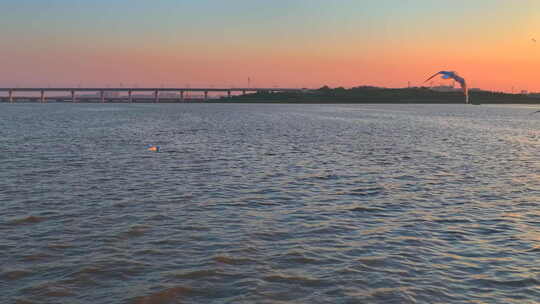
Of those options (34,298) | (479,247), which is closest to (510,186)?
(479,247)

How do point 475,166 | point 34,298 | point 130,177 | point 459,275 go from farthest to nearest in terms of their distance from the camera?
1. point 475,166
2. point 130,177
3. point 459,275
4. point 34,298

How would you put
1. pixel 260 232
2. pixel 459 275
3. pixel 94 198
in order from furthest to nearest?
pixel 94 198
pixel 260 232
pixel 459 275

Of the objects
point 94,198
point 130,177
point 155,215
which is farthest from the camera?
point 130,177

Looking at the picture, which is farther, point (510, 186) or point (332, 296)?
point (510, 186)

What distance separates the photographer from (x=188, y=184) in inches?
774

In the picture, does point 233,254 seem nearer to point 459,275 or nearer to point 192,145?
point 459,275

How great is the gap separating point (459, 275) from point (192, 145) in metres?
30.7

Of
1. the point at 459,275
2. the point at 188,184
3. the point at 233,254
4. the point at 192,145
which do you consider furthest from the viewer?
the point at 192,145

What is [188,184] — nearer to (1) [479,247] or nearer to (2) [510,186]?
(1) [479,247]

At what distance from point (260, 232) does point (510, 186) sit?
12.9 meters

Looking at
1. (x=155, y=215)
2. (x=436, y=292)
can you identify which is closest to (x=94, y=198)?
(x=155, y=215)

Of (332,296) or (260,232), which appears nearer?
(332,296)

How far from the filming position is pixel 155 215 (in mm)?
14242

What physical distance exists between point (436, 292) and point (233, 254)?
437 centimetres
